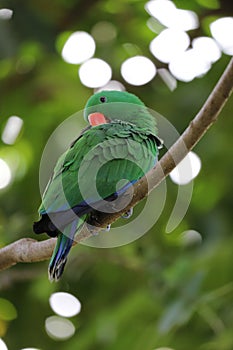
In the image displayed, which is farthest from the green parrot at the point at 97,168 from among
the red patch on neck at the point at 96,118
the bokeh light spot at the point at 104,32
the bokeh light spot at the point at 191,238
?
the bokeh light spot at the point at 191,238

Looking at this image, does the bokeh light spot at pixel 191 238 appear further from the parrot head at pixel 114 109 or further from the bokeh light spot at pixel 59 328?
the parrot head at pixel 114 109

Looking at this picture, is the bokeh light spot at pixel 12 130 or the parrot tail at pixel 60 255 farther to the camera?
the bokeh light spot at pixel 12 130

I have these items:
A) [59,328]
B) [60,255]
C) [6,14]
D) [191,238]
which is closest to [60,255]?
[60,255]

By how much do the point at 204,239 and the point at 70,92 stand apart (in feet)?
4.86

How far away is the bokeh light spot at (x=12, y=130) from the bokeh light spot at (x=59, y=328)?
4.77 ft

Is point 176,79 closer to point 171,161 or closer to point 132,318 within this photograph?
point 132,318

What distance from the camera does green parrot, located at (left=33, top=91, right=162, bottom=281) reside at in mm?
3629

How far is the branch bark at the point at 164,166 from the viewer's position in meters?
3.12

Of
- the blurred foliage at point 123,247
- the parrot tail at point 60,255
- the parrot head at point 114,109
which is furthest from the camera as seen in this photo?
the blurred foliage at point 123,247

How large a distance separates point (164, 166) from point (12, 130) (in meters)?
3.36

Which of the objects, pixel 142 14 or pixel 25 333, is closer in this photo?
pixel 142 14

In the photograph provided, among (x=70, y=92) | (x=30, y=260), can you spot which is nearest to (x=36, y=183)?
(x=70, y=92)

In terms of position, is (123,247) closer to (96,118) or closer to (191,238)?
(191,238)

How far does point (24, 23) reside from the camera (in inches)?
215
